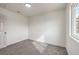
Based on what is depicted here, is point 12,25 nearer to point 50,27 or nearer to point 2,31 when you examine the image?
point 2,31

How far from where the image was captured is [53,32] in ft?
14.0

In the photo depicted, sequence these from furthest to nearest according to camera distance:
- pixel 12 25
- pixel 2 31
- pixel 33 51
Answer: pixel 12 25, pixel 2 31, pixel 33 51

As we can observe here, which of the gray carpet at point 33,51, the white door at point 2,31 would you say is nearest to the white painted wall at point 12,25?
the white door at point 2,31

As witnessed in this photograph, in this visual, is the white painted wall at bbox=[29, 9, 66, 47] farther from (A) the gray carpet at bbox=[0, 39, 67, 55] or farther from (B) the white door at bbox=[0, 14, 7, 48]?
(B) the white door at bbox=[0, 14, 7, 48]

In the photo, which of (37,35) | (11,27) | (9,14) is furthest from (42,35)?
(9,14)

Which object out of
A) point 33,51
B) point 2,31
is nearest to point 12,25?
point 2,31

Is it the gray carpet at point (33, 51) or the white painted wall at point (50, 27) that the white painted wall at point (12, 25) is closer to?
the gray carpet at point (33, 51)

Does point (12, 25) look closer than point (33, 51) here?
No

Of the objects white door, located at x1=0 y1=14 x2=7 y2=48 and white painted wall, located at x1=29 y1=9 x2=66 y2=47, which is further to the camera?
white painted wall, located at x1=29 y1=9 x2=66 y2=47

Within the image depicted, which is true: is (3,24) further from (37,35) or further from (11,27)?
(37,35)

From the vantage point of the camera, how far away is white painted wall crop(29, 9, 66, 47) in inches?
155

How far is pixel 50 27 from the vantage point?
440 centimetres

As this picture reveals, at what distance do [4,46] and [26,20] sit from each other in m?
2.65

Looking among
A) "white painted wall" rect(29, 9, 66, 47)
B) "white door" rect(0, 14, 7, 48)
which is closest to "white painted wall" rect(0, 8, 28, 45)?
"white door" rect(0, 14, 7, 48)
